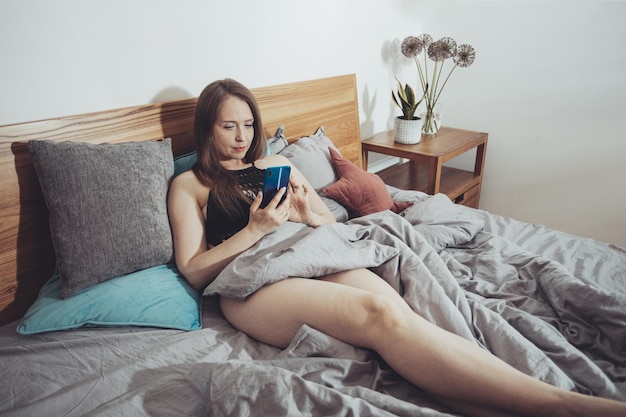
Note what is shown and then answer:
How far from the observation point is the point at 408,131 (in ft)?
7.63

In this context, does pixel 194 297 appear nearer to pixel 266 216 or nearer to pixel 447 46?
pixel 266 216

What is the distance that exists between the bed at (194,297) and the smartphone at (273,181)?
11cm

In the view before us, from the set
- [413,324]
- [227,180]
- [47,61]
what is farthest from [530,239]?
[47,61]

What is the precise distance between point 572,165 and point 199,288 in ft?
7.23

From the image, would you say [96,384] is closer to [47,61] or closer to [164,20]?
[47,61]

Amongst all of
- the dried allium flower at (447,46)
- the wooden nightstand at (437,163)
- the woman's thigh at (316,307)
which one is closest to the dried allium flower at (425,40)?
the dried allium flower at (447,46)

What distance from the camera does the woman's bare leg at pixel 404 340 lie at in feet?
2.54

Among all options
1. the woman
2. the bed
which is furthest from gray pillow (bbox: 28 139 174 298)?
the woman

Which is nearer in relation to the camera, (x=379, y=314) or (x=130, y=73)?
(x=379, y=314)

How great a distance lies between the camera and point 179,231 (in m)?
1.25

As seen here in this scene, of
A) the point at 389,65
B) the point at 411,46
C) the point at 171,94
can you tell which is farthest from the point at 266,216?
the point at 389,65

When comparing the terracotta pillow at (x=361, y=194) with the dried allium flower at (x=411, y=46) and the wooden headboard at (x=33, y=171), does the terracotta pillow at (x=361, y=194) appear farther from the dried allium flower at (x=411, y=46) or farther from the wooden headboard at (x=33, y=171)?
the dried allium flower at (x=411, y=46)

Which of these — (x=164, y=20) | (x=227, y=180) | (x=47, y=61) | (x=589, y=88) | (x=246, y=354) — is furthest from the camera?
(x=589, y=88)

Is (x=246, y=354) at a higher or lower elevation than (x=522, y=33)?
lower
